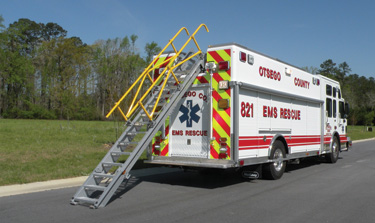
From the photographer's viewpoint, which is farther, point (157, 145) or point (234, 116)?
point (157, 145)

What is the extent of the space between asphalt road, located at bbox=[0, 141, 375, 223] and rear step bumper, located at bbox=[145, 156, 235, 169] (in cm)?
59

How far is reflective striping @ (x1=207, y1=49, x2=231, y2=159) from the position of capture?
7.67 meters

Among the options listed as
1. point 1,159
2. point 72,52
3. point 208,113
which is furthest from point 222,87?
point 72,52

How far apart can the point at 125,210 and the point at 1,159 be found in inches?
266

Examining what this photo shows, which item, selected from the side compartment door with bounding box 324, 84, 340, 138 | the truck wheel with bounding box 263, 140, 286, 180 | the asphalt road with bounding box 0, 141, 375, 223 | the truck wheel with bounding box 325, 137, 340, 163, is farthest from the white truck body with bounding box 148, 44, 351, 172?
the truck wheel with bounding box 325, 137, 340, 163

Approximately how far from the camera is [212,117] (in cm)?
791

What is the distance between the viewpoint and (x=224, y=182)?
900 cm

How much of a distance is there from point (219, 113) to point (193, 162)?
122 centimetres

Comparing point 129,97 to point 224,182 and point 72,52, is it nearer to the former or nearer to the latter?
point 224,182

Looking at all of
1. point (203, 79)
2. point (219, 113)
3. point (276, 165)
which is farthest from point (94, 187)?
point (276, 165)

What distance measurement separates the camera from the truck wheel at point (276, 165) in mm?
8906

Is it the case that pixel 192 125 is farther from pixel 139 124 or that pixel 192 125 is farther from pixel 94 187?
pixel 94 187

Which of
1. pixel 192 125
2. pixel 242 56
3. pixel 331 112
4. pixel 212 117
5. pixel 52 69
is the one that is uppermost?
pixel 52 69

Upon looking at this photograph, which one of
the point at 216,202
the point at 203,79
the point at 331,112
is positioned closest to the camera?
the point at 216,202
